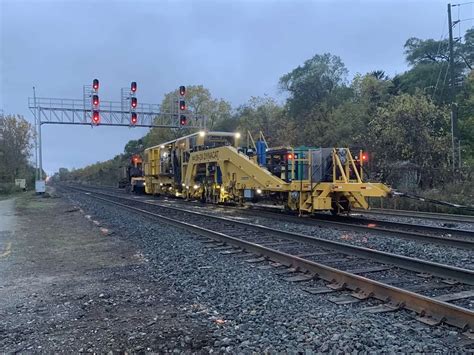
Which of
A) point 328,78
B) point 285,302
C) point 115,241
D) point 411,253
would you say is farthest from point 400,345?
point 328,78

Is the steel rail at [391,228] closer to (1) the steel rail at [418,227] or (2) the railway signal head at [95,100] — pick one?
(1) the steel rail at [418,227]

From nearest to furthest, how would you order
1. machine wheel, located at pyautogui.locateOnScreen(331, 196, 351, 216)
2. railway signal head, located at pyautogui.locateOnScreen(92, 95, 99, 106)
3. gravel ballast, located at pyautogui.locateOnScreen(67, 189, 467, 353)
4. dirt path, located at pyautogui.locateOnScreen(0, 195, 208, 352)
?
gravel ballast, located at pyautogui.locateOnScreen(67, 189, 467, 353) < dirt path, located at pyautogui.locateOnScreen(0, 195, 208, 352) < machine wheel, located at pyautogui.locateOnScreen(331, 196, 351, 216) < railway signal head, located at pyautogui.locateOnScreen(92, 95, 99, 106)

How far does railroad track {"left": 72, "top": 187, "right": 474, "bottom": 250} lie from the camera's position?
31.0 ft

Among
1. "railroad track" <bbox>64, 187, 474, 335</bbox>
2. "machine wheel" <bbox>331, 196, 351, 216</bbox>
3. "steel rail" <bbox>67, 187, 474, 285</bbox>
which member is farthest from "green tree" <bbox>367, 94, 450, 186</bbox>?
"steel rail" <bbox>67, 187, 474, 285</bbox>

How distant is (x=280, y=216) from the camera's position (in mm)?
14828

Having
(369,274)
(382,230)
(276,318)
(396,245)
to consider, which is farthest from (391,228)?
(276,318)

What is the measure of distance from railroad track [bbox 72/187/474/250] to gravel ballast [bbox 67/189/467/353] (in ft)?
14.7

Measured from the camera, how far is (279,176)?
15125 mm

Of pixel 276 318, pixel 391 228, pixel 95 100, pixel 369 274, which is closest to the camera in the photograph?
pixel 276 318

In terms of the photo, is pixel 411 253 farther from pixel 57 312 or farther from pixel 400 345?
pixel 57 312

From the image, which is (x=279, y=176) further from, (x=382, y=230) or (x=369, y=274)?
(x=369, y=274)

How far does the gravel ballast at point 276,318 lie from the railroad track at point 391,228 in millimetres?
4473

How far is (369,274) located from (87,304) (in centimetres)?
416

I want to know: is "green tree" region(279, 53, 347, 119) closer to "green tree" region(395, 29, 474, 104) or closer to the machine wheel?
"green tree" region(395, 29, 474, 104)
